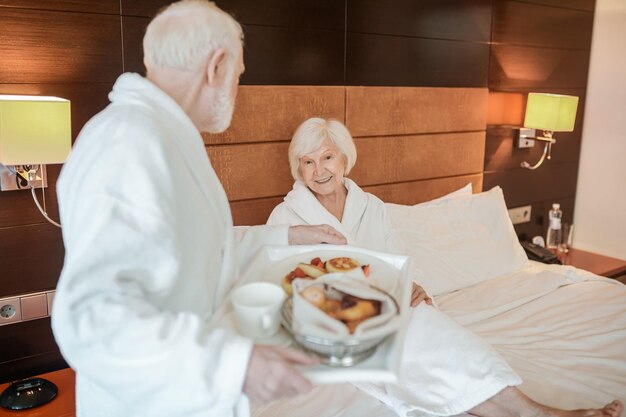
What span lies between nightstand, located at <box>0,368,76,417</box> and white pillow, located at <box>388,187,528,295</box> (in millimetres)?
1410

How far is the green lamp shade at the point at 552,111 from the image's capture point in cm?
313

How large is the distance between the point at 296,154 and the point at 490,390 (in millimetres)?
1186

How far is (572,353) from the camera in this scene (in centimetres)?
208

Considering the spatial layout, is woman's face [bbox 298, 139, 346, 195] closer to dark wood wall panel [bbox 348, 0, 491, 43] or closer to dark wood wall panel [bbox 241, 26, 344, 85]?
dark wood wall panel [bbox 241, 26, 344, 85]

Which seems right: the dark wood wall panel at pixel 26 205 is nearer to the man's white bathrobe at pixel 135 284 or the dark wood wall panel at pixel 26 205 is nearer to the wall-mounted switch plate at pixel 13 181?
the wall-mounted switch plate at pixel 13 181

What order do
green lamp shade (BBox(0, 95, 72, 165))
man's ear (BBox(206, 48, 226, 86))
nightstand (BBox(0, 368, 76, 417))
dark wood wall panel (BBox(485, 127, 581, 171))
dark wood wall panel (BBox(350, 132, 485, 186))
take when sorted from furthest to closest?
dark wood wall panel (BBox(485, 127, 581, 171)), dark wood wall panel (BBox(350, 132, 485, 186)), nightstand (BBox(0, 368, 76, 417)), green lamp shade (BBox(0, 95, 72, 165)), man's ear (BBox(206, 48, 226, 86))

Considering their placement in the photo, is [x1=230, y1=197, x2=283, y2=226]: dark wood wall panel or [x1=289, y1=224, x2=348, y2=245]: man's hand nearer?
[x1=289, y1=224, x2=348, y2=245]: man's hand

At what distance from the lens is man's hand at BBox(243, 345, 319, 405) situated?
2.95 ft

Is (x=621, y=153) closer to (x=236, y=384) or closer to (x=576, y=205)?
(x=576, y=205)

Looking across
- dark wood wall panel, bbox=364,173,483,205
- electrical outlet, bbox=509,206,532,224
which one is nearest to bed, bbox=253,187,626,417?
dark wood wall panel, bbox=364,173,483,205

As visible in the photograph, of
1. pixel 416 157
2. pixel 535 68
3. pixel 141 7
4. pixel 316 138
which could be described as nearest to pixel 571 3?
pixel 535 68

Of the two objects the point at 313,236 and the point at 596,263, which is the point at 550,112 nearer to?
the point at 596,263

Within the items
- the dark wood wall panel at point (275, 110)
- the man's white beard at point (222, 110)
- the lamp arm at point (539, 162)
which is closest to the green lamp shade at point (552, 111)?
the lamp arm at point (539, 162)

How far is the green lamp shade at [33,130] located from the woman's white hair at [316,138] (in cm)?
93
